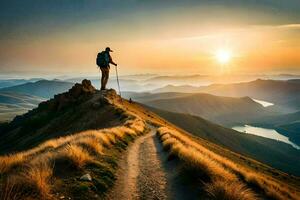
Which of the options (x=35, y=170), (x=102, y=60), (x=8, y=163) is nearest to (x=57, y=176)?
(x=35, y=170)

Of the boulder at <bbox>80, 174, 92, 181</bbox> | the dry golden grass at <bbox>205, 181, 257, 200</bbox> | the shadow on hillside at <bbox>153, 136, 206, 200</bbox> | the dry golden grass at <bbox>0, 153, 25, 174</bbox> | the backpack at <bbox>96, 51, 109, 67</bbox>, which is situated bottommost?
the shadow on hillside at <bbox>153, 136, 206, 200</bbox>

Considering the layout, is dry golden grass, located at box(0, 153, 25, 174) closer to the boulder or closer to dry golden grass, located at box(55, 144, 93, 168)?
dry golden grass, located at box(55, 144, 93, 168)

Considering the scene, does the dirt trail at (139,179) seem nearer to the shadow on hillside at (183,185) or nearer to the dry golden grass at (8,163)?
the shadow on hillside at (183,185)

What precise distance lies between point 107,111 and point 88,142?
34.7 m

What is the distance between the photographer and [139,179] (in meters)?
13.4

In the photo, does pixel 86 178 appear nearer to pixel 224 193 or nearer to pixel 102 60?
pixel 224 193

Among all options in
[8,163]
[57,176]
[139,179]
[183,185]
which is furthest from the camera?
[139,179]

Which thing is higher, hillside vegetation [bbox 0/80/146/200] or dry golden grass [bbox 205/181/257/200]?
hillside vegetation [bbox 0/80/146/200]

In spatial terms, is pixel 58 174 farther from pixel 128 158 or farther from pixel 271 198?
pixel 271 198

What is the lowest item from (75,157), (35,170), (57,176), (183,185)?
(183,185)

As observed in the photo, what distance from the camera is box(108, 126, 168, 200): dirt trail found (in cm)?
1112

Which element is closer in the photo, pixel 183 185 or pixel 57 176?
pixel 57 176

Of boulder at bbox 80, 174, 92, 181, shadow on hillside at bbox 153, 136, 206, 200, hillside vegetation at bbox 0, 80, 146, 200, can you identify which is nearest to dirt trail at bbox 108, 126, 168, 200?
shadow on hillside at bbox 153, 136, 206, 200

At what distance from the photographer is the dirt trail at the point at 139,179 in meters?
11.1
